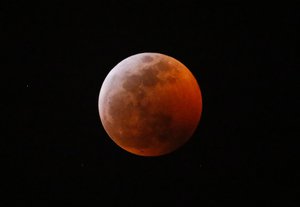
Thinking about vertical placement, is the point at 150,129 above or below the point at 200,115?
below

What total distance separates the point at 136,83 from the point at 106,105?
0.63 meters

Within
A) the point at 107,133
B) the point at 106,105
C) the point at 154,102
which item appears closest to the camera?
the point at 154,102

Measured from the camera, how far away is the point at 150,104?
5.66m

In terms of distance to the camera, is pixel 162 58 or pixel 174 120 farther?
pixel 162 58

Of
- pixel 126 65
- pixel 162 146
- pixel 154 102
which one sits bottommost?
pixel 162 146

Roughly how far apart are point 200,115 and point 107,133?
1.52 metres

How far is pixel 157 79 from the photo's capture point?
5777 millimetres

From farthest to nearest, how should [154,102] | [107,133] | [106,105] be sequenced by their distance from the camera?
1. [107,133]
2. [106,105]
3. [154,102]

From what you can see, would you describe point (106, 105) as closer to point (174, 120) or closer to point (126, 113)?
point (126, 113)

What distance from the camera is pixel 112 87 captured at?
5988 mm

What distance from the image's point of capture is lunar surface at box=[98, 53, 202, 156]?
568 centimetres

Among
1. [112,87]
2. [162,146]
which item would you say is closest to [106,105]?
Answer: [112,87]

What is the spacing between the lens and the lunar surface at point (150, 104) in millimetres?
5684

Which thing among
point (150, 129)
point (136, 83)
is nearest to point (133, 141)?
Answer: point (150, 129)
